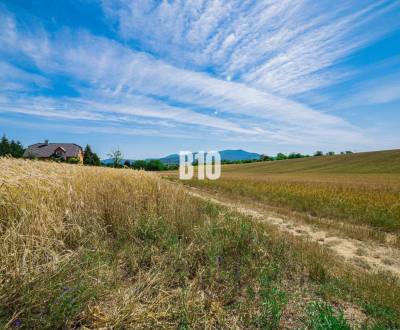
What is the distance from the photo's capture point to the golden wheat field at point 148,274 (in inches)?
87.2

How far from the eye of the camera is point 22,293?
2.11 meters

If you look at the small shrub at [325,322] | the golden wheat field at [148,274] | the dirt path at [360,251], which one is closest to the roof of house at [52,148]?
the golden wheat field at [148,274]

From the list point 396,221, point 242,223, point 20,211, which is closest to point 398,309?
point 242,223

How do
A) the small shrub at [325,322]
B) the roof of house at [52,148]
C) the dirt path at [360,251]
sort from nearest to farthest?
1. the small shrub at [325,322]
2. the dirt path at [360,251]
3. the roof of house at [52,148]

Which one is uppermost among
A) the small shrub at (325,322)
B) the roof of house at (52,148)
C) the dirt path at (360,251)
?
the roof of house at (52,148)

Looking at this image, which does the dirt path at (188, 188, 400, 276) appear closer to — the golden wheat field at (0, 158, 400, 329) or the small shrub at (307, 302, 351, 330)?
the golden wheat field at (0, 158, 400, 329)

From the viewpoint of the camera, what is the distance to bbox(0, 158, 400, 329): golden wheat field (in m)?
2.21

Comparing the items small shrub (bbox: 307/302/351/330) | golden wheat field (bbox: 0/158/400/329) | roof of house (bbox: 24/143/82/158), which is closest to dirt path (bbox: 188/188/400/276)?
golden wheat field (bbox: 0/158/400/329)

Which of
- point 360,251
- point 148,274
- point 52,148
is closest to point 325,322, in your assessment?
point 148,274

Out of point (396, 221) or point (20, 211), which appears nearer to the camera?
point (20, 211)

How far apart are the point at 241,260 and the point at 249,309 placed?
1106 millimetres

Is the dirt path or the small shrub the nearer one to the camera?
the small shrub

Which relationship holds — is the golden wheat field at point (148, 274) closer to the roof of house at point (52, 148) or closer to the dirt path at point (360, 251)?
the dirt path at point (360, 251)

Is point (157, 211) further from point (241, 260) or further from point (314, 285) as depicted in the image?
point (314, 285)
